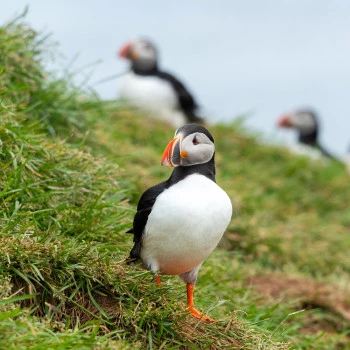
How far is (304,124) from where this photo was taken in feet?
46.3

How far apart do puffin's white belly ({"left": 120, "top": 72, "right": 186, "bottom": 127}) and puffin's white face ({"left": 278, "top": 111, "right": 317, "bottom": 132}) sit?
12.4ft

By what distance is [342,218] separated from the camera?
8.73 metres

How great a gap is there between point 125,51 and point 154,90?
1146 mm

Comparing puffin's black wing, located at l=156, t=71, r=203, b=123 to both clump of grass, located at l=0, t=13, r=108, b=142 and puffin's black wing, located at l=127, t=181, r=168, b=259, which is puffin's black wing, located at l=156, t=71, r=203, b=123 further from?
puffin's black wing, located at l=127, t=181, r=168, b=259

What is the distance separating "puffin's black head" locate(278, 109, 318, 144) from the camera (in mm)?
13976

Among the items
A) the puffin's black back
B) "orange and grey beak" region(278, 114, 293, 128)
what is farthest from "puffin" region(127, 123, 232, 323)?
"orange and grey beak" region(278, 114, 293, 128)

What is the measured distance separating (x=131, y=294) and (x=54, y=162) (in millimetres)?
1377

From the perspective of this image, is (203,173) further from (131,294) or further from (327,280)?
(327,280)

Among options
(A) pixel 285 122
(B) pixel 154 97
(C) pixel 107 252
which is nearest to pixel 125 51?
(B) pixel 154 97

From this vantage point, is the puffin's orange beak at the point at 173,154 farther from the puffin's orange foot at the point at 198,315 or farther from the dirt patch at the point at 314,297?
the dirt patch at the point at 314,297

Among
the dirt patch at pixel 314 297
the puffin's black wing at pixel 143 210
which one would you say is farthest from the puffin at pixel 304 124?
the puffin's black wing at pixel 143 210

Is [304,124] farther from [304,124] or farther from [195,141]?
[195,141]

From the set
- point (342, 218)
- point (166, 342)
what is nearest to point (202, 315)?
point (166, 342)

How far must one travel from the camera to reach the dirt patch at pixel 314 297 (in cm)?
581
